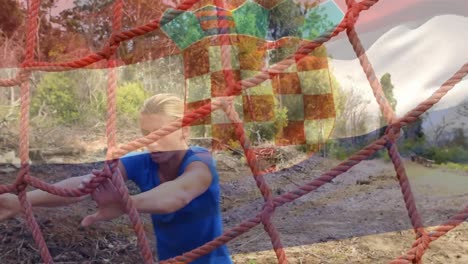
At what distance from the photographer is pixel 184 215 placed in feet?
3.00

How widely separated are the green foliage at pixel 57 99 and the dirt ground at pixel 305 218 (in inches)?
1.9

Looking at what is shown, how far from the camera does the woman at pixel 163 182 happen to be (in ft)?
2.68

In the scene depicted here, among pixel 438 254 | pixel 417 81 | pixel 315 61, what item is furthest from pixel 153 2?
pixel 438 254

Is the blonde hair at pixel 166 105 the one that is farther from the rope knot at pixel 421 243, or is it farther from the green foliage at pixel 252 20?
the rope knot at pixel 421 243

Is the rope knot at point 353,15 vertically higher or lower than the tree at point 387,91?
higher

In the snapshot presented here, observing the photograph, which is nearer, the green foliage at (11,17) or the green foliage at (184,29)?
the green foliage at (184,29)

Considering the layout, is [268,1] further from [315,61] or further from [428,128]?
[428,128]

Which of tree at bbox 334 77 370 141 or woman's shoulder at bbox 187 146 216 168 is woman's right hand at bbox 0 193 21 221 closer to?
woman's shoulder at bbox 187 146 216 168

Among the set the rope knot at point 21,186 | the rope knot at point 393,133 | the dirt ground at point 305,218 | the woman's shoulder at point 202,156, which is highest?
the rope knot at point 393,133

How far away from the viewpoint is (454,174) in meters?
0.87

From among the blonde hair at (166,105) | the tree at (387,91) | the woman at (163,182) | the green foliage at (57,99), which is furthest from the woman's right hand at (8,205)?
the tree at (387,91)

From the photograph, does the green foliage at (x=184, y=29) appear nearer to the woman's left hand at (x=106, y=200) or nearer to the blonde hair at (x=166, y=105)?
the blonde hair at (x=166, y=105)

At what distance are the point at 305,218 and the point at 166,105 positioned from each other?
601 millimetres

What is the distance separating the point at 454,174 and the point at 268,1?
12.0 inches
